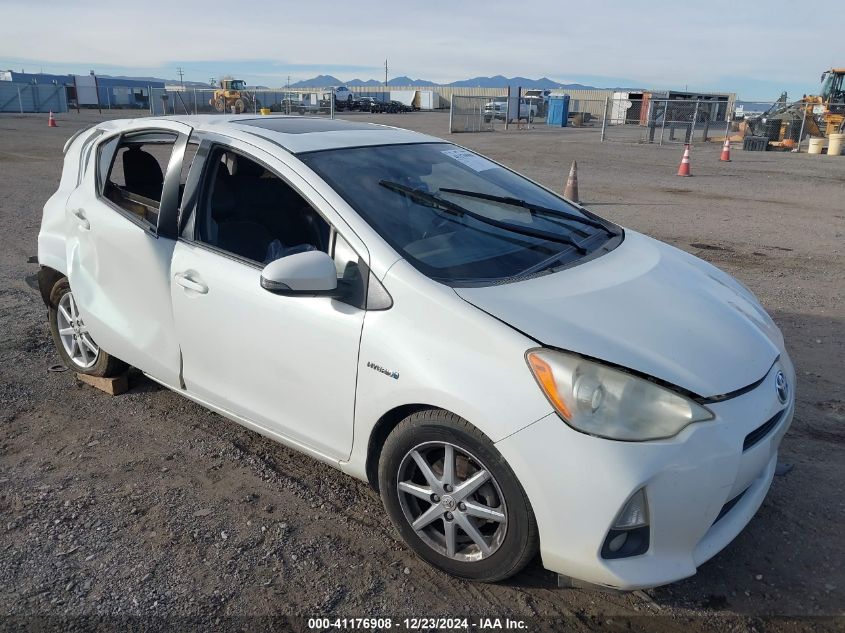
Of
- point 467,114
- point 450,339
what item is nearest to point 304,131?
point 450,339

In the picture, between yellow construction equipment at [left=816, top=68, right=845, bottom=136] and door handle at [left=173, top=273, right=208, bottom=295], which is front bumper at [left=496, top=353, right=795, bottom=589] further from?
yellow construction equipment at [left=816, top=68, right=845, bottom=136]

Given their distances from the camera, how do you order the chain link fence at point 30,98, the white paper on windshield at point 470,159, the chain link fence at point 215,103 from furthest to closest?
the chain link fence at point 30,98 → the chain link fence at point 215,103 → the white paper on windshield at point 470,159

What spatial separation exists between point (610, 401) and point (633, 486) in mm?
288

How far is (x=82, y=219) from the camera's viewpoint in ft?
13.2

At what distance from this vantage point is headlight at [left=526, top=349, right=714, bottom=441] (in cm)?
227

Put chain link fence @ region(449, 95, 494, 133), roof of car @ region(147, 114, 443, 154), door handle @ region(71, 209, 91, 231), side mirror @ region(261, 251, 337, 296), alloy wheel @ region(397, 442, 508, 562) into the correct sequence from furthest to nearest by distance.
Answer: chain link fence @ region(449, 95, 494, 133) → door handle @ region(71, 209, 91, 231) → roof of car @ region(147, 114, 443, 154) → side mirror @ region(261, 251, 337, 296) → alloy wheel @ region(397, 442, 508, 562)

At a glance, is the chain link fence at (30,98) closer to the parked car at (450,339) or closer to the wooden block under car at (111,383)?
the wooden block under car at (111,383)

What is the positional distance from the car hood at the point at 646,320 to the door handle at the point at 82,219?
256cm

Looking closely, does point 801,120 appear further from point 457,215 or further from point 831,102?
point 457,215

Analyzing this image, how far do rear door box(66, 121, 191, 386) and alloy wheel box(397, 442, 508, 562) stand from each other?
1.55 meters

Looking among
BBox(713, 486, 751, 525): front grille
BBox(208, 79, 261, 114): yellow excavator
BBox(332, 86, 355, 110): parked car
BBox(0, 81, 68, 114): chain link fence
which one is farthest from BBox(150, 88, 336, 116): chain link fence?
BBox(713, 486, 751, 525): front grille

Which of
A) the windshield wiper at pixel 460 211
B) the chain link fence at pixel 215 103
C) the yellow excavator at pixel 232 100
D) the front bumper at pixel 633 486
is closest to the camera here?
the front bumper at pixel 633 486

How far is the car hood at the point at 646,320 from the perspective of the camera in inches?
95.4

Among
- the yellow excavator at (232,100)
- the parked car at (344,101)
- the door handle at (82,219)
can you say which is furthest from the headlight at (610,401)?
the parked car at (344,101)
